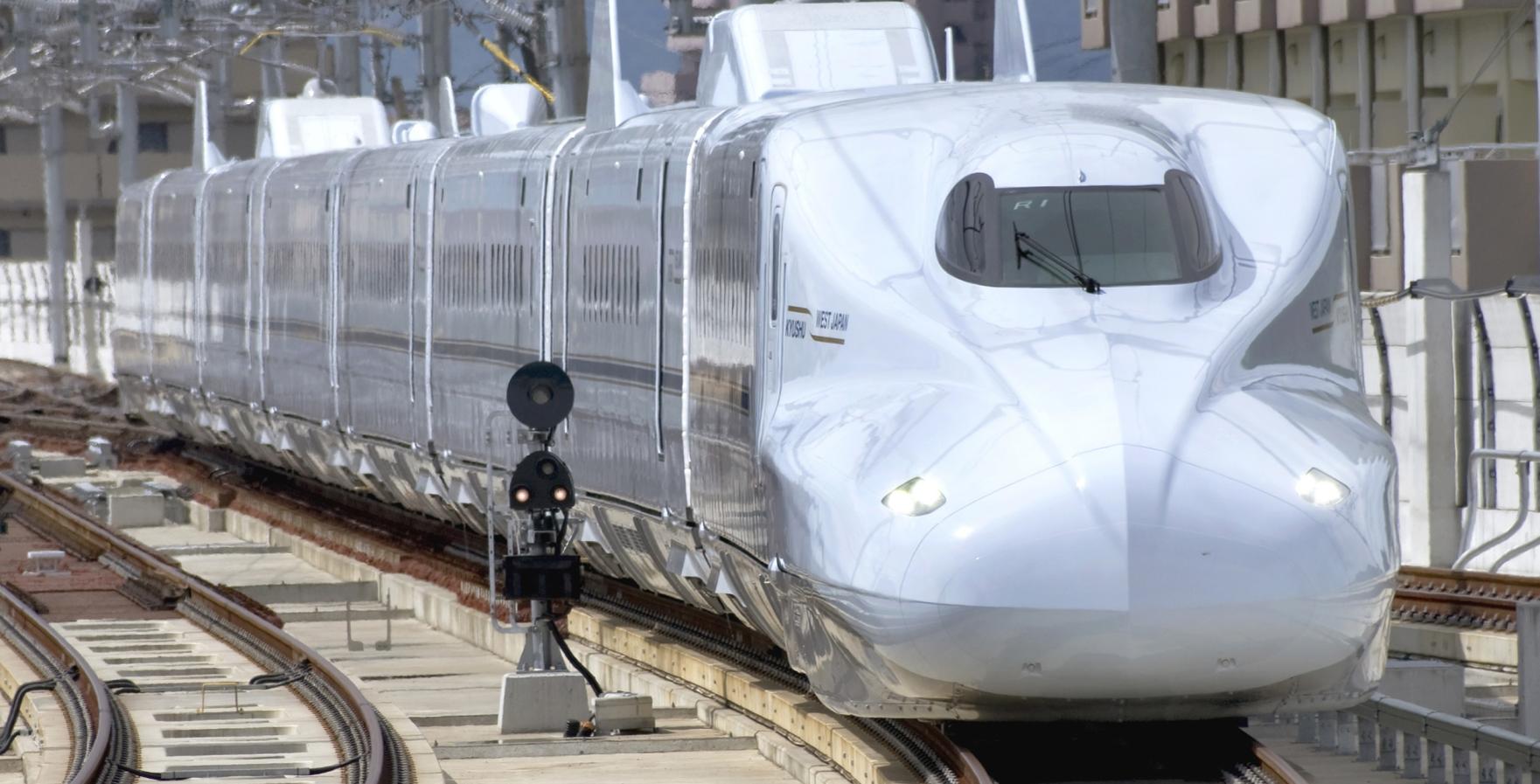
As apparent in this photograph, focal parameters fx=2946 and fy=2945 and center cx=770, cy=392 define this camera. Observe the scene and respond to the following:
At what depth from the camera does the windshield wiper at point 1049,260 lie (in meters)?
11.6

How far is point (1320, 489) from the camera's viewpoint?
10.7 meters

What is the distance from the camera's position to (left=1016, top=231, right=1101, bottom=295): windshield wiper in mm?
11570

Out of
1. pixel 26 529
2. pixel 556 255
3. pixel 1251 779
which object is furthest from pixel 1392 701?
pixel 26 529

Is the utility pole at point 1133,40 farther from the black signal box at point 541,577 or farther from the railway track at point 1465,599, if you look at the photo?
the black signal box at point 541,577

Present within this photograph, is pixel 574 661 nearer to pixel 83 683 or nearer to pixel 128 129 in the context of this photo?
pixel 83 683

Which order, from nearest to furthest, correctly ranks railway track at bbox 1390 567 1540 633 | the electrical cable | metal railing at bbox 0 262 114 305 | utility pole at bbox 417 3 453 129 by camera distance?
the electrical cable < railway track at bbox 1390 567 1540 633 < utility pole at bbox 417 3 453 129 < metal railing at bbox 0 262 114 305

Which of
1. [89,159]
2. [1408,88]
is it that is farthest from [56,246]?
[89,159]

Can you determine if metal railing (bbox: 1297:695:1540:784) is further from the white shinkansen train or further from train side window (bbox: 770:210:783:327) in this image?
train side window (bbox: 770:210:783:327)

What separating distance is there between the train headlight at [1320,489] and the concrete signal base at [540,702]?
542 cm

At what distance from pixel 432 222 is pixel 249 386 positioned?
344 inches

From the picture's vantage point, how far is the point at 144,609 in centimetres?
2167

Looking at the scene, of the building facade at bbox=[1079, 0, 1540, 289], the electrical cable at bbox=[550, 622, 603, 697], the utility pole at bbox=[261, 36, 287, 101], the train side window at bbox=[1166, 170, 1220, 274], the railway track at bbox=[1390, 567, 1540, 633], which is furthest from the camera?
the utility pole at bbox=[261, 36, 287, 101]

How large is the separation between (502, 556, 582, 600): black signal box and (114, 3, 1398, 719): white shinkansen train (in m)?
0.59

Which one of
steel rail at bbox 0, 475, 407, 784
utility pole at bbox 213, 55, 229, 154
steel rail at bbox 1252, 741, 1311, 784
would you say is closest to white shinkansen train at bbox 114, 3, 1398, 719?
steel rail at bbox 1252, 741, 1311, 784
